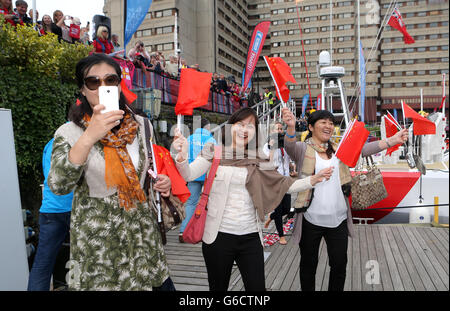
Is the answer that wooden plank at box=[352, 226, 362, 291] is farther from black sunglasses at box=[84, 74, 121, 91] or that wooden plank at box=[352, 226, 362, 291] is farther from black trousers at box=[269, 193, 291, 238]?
black sunglasses at box=[84, 74, 121, 91]

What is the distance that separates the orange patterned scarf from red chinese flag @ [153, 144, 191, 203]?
169 millimetres

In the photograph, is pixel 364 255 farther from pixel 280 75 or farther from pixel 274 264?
pixel 280 75

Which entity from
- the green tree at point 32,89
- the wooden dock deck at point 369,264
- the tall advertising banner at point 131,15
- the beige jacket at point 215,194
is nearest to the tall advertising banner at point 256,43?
the tall advertising banner at point 131,15

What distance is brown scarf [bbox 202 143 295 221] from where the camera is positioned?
2.42 metres

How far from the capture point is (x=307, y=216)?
294 centimetres

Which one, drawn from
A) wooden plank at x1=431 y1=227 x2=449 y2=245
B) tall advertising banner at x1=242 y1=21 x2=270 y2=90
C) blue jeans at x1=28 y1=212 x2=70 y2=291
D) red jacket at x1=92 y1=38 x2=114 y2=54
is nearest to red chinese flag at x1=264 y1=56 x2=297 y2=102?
blue jeans at x1=28 y1=212 x2=70 y2=291

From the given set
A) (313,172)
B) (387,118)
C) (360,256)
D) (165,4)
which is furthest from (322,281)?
(165,4)

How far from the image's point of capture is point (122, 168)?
156 cm

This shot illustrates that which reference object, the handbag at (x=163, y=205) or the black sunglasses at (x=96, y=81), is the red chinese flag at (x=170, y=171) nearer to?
the handbag at (x=163, y=205)

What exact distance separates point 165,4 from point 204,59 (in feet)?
28.5

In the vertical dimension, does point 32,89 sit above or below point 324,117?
above

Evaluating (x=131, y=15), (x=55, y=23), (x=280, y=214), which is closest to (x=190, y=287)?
(x=280, y=214)

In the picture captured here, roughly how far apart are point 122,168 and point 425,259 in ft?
15.7
